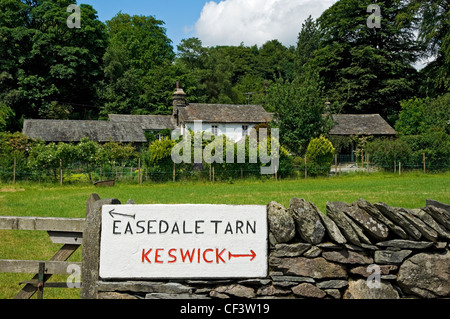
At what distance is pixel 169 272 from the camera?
14.9 feet

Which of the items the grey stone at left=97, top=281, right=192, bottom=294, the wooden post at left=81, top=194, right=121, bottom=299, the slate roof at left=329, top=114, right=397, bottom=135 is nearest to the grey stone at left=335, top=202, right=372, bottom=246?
the grey stone at left=97, top=281, right=192, bottom=294

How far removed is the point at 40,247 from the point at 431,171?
27.3m

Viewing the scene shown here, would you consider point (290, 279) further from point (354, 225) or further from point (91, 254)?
point (91, 254)

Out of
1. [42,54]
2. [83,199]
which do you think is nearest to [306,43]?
[42,54]

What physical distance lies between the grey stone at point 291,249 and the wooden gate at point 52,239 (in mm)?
2160

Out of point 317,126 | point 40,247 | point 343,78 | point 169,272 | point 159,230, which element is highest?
point 343,78

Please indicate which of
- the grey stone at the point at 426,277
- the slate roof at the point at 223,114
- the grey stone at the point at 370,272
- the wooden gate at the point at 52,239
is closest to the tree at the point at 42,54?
the slate roof at the point at 223,114

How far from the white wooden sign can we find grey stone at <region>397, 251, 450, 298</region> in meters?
1.52

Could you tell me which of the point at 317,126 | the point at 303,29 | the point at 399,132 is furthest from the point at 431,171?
the point at 303,29

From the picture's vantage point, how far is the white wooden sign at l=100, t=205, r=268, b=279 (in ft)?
14.9

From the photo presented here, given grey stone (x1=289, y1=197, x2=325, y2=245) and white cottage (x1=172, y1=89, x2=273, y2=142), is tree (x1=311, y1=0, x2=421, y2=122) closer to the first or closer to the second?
white cottage (x1=172, y1=89, x2=273, y2=142)

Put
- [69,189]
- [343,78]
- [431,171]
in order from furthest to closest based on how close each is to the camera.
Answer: [343,78], [431,171], [69,189]
